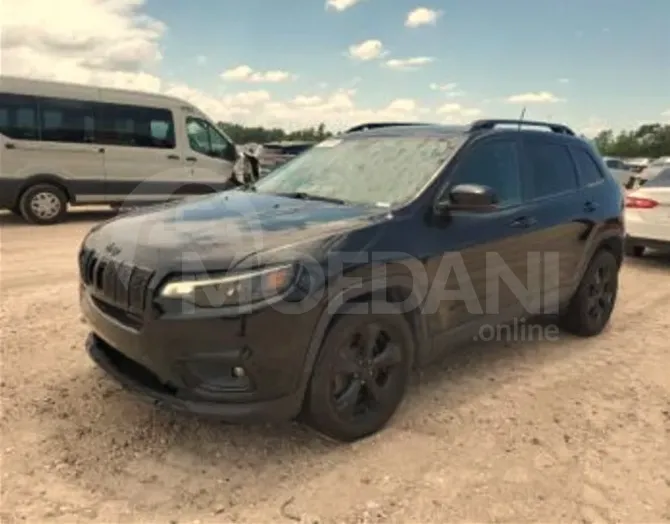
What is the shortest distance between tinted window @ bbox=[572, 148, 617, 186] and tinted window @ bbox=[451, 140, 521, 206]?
A: 0.99 m

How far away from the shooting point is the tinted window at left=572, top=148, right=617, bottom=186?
514 centimetres

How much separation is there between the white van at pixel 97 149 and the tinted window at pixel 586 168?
8.01 meters

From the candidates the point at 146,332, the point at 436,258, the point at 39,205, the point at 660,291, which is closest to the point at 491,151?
the point at 436,258

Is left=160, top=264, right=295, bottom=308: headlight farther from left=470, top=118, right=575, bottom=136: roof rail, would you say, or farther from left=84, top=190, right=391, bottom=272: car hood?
left=470, top=118, right=575, bottom=136: roof rail

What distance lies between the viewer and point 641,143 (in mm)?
73750

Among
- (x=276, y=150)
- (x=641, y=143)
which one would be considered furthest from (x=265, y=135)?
(x=641, y=143)

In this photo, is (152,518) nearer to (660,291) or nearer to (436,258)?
(436,258)

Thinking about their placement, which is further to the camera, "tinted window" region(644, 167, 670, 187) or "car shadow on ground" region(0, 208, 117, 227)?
"car shadow on ground" region(0, 208, 117, 227)

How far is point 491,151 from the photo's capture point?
4.18m

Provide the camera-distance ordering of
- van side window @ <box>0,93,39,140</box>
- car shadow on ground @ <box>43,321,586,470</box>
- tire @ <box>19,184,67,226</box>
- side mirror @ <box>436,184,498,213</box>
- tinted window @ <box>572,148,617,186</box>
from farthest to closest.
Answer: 1. tire @ <box>19,184,67,226</box>
2. van side window @ <box>0,93,39,140</box>
3. tinted window @ <box>572,148,617,186</box>
4. side mirror @ <box>436,184,498,213</box>
5. car shadow on ground @ <box>43,321,586,470</box>

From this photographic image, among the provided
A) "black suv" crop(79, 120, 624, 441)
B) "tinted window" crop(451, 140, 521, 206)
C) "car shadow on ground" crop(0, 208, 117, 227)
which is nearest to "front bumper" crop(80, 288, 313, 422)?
"black suv" crop(79, 120, 624, 441)

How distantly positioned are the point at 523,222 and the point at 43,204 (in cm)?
880

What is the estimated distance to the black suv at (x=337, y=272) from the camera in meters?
2.83

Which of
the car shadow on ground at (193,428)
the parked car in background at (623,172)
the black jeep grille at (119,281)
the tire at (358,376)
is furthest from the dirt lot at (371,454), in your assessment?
the parked car in background at (623,172)
